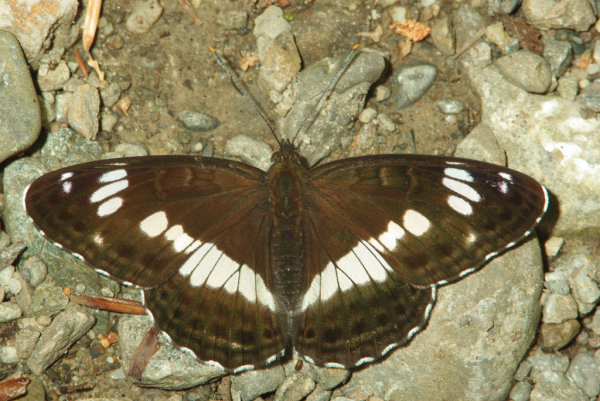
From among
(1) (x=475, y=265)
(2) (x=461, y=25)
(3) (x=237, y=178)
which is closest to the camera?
(1) (x=475, y=265)

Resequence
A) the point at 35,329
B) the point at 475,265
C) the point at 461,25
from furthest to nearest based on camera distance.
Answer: the point at 461,25 → the point at 35,329 → the point at 475,265

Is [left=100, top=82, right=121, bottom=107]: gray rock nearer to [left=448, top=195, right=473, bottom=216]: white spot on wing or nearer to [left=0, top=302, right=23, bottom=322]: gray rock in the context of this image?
[left=0, top=302, right=23, bottom=322]: gray rock

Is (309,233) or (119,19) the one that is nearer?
(309,233)

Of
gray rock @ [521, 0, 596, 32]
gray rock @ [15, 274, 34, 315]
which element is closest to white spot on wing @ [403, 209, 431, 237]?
gray rock @ [521, 0, 596, 32]

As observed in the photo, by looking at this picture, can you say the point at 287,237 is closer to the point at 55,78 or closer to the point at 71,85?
the point at 71,85

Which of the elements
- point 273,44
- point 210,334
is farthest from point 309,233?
point 273,44

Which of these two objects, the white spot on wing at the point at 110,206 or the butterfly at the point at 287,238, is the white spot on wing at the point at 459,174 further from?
the white spot on wing at the point at 110,206

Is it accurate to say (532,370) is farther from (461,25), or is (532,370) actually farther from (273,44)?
(273,44)
